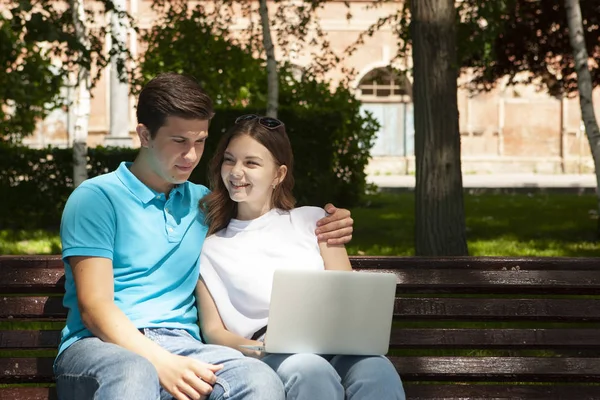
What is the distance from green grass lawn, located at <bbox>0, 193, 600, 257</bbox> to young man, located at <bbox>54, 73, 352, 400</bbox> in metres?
6.93

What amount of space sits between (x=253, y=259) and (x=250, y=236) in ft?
0.33

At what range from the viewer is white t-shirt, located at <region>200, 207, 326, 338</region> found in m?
3.66

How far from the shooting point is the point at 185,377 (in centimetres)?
324

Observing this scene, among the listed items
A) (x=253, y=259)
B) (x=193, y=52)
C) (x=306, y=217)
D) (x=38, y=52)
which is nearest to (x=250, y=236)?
(x=253, y=259)

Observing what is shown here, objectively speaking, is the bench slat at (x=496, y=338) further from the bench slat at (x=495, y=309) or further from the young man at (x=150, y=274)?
the young man at (x=150, y=274)

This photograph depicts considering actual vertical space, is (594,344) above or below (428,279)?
below

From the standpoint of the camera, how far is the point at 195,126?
11.5ft

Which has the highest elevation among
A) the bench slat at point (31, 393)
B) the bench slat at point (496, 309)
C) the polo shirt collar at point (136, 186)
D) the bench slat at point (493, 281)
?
the polo shirt collar at point (136, 186)

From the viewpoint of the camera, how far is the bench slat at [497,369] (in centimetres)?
397

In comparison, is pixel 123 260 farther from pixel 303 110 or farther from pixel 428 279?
pixel 303 110

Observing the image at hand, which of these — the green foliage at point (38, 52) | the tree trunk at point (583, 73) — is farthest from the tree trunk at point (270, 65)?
the tree trunk at point (583, 73)

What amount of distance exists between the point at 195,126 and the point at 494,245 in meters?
8.13

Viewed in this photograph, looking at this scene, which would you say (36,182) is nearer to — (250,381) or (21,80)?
(21,80)

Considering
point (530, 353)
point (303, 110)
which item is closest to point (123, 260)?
point (530, 353)
